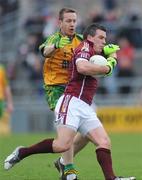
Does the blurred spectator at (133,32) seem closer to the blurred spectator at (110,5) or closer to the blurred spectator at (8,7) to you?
the blurred spectator at (110,5)

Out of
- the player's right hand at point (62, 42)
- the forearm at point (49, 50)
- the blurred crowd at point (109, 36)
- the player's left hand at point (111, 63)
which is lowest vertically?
the blurred crowd at point (109, 36)

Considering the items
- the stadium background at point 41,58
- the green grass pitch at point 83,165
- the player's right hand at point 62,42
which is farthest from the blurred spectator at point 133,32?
the player's right hand at point 62,42

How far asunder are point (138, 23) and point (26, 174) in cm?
1611

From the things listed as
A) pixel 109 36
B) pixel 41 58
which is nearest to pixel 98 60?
pixel 41 58

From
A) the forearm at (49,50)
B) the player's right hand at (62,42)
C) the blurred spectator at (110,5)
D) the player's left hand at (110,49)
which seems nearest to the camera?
the player's left hand at (110,49)

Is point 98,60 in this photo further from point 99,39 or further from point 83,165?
point 83,165

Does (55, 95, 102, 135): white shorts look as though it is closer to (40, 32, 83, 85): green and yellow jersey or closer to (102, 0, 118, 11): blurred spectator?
(40, 32, 83, 85): green and yellow jersey

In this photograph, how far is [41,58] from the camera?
85.9ft

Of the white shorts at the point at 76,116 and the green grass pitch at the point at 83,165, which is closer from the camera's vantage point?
the white shorts at the point at 76,116

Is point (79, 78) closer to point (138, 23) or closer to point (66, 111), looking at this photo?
point (66, 111)

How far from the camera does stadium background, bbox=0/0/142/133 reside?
25016mm

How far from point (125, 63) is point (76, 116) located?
15947mm

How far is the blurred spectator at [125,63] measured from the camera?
84.8 ft

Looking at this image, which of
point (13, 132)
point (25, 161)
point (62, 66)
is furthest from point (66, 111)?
point (13, 132)
